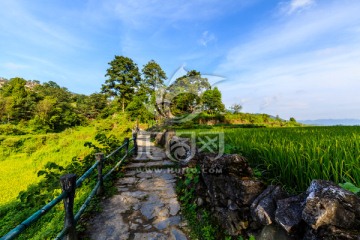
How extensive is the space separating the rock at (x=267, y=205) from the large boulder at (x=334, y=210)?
1.61ft

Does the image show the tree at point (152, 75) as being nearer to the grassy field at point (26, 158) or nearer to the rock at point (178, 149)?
the grassy field at point (26, 158)

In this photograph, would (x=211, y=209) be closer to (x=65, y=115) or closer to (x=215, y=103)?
(x=215, y=103)

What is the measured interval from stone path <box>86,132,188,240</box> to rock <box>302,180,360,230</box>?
212 centimetres

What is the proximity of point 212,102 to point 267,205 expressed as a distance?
1268 inches

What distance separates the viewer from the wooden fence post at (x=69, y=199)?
7.66 ft

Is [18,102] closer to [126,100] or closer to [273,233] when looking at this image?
[126,100]

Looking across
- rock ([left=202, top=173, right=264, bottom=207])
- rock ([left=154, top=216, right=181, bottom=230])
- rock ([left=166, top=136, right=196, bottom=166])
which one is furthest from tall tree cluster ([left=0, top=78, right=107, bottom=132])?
rock ([left=202, top=173, right=264, bottom=207])

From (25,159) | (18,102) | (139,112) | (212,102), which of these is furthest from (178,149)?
(18,102)

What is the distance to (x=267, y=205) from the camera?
1815mm

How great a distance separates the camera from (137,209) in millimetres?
3680

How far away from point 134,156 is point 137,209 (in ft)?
14.5

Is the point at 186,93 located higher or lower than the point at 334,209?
higher

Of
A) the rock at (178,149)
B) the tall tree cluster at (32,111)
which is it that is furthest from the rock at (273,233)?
the tall tree cluster at (32,111)

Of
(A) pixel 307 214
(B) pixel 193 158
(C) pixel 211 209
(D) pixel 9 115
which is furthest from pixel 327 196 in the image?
(D) pixel 9 115
